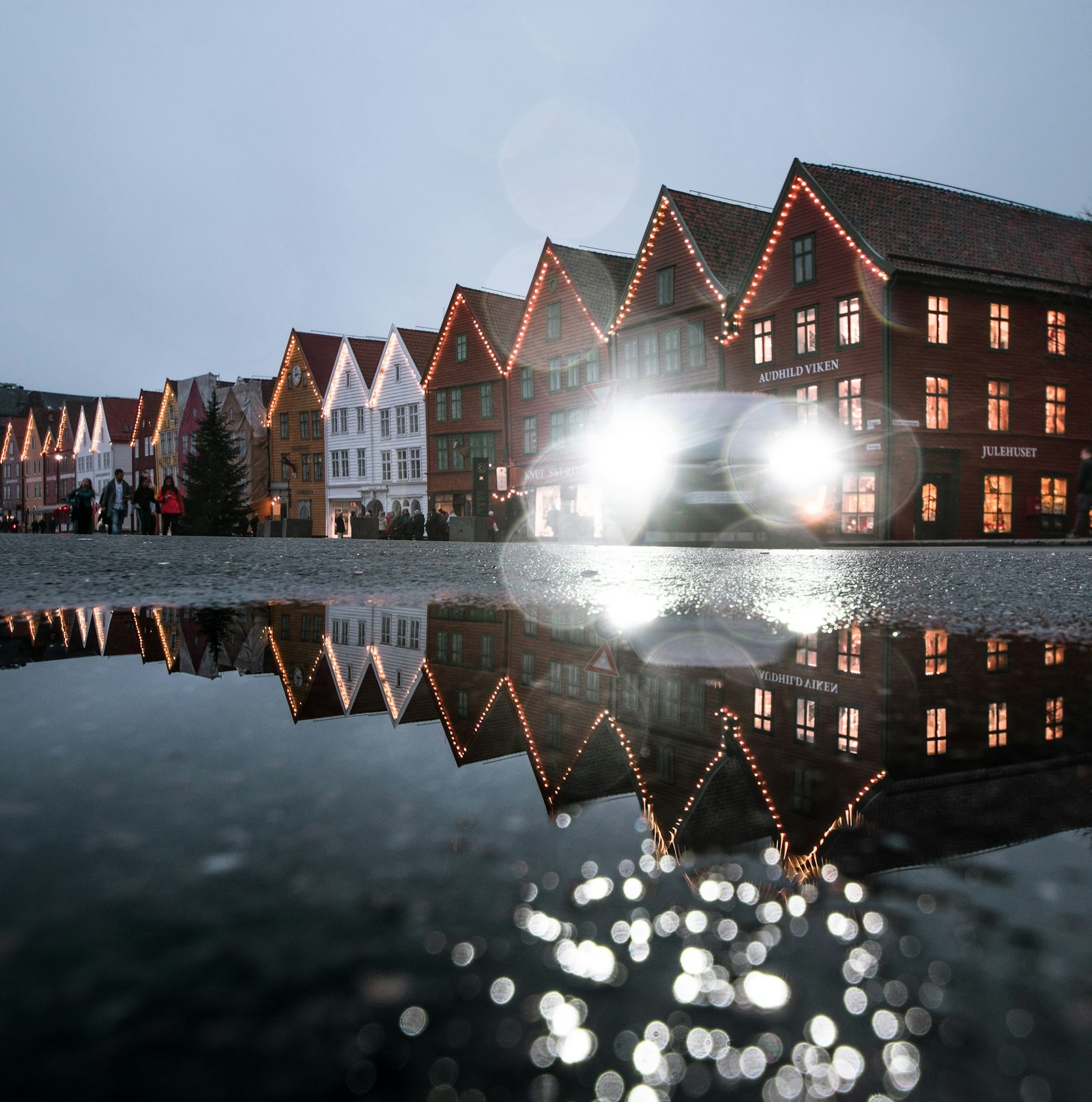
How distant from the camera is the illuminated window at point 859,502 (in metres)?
30.8

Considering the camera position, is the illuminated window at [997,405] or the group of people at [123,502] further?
the illuminated window at [997,405]

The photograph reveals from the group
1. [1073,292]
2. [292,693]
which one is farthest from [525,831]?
[1073,292]

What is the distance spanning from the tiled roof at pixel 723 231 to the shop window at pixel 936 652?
33.4 m

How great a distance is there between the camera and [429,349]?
5697cm

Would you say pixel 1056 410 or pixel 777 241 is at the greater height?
pixel 777 241

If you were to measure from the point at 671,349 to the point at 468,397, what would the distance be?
15.0 m

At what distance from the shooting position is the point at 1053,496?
33.1m

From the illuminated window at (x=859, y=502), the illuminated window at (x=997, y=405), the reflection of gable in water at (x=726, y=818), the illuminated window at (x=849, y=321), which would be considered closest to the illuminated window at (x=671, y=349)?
the illuminated window at (x=849, y=321)

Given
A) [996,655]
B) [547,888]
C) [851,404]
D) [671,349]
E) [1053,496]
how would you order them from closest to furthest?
1. [547,888]
2. [996,655]
3. [851,404]
4. [1053,496]
5. [671,349]

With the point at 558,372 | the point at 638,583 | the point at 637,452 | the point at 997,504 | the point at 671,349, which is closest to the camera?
the point at 638,583

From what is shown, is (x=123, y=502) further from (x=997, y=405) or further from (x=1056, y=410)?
(x=1056, y=410)

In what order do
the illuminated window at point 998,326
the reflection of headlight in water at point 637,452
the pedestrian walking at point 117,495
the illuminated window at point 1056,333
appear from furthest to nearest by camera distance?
the illuminated window at point 1056,333 → the illuminated window at point 998,326 → the pedestrian walking at point 117,495 → the reflection of headlight in water at point 637,452

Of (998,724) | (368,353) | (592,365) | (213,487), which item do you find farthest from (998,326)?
(213,487)

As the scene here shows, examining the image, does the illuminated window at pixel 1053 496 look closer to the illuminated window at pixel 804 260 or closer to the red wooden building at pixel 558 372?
the illuminated window at pixel 804 260
